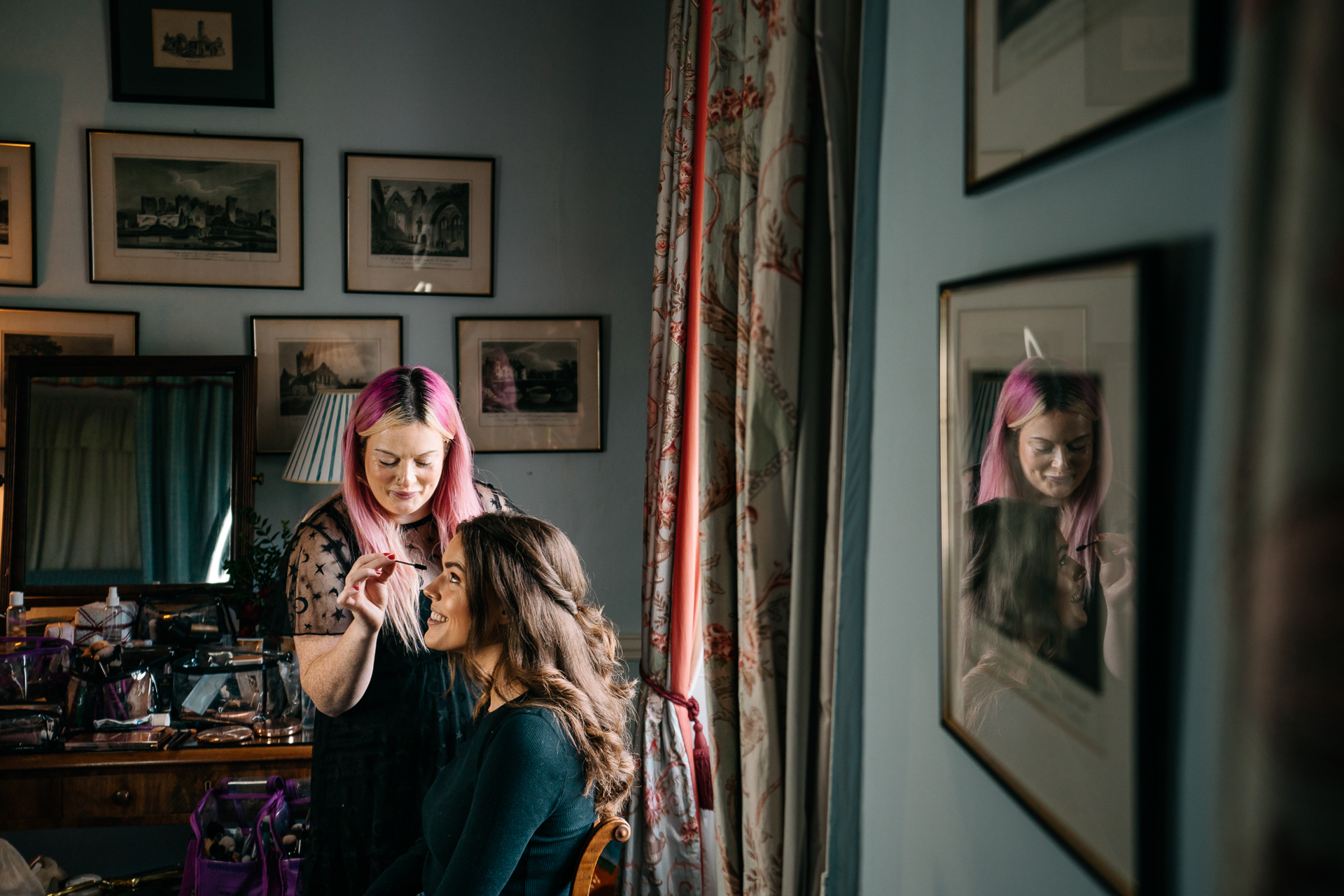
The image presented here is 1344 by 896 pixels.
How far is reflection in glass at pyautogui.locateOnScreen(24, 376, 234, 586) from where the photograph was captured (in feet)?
8.89

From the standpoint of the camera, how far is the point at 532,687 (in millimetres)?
1456

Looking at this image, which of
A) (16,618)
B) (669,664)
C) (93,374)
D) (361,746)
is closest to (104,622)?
(16,618)

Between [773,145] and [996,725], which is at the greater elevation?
[773,145]

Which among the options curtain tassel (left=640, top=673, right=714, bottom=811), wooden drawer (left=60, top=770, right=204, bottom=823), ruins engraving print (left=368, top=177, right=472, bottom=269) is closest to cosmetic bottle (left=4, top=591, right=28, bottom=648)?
wooden drawer (left=60, top=770, right=204, bottom=823)

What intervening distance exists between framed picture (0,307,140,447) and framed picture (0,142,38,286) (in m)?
→ 0.12

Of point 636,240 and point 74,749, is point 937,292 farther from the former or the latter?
point 74,749

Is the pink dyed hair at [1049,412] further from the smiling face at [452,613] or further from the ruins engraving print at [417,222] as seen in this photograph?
the ruins engraving print at [417,222]

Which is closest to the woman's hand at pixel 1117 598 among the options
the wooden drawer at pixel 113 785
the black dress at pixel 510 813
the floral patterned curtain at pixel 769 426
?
the floral patterned curtain at pixel 769 426

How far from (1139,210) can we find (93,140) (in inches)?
131

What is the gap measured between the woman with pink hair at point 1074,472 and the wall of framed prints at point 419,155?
242 centimetres

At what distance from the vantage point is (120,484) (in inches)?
107

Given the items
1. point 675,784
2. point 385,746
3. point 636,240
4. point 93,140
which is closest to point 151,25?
point 93,140

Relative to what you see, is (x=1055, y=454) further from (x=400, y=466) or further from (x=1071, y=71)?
(x=400, y=466)

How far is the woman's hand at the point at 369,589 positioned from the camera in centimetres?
168
